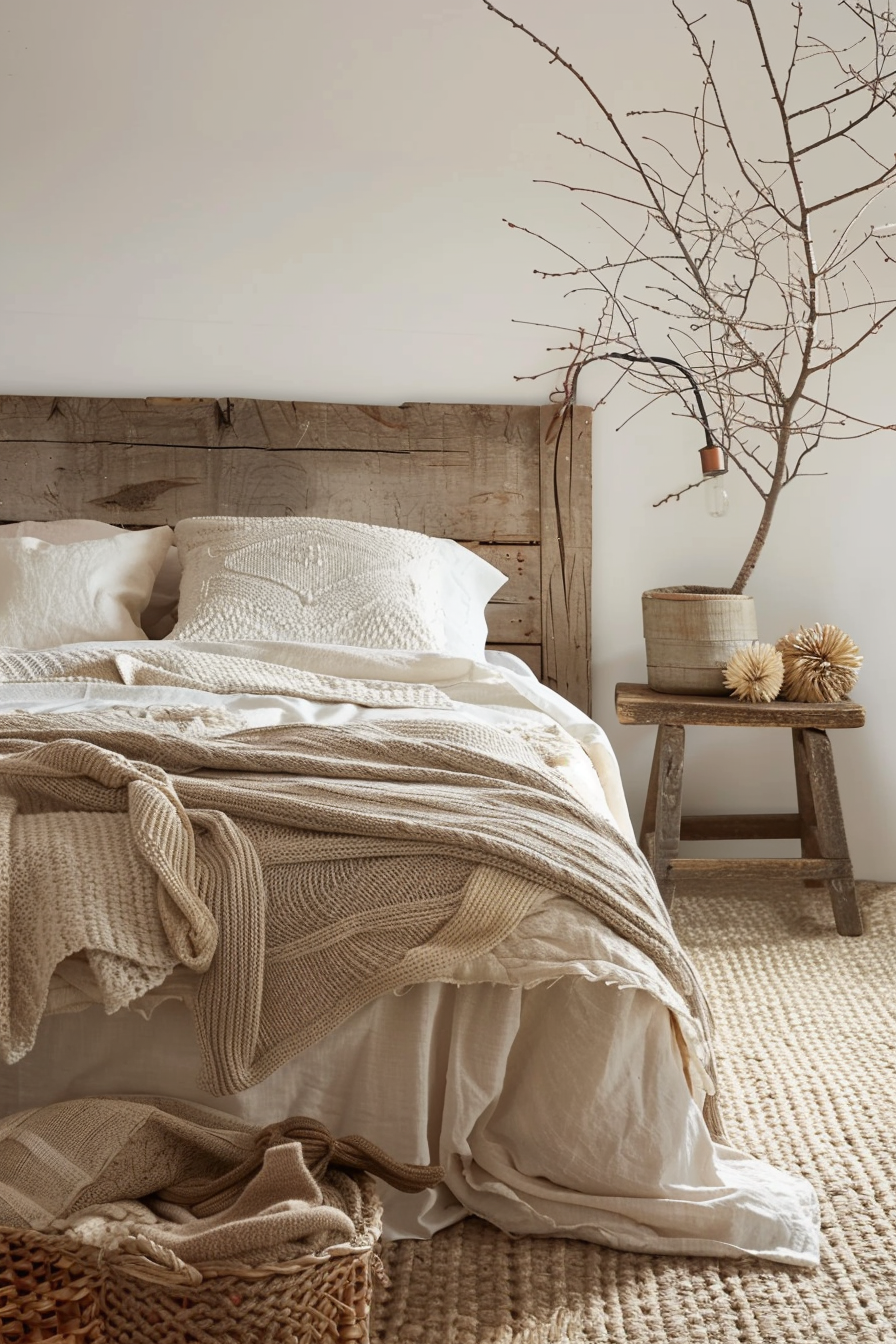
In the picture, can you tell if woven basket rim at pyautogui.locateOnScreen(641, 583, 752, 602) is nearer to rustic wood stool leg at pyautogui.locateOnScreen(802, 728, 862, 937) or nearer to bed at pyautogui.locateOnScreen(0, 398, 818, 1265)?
rustic wood stool leg at pyautogui.locateOnScreen(802, 728, 862, 937)

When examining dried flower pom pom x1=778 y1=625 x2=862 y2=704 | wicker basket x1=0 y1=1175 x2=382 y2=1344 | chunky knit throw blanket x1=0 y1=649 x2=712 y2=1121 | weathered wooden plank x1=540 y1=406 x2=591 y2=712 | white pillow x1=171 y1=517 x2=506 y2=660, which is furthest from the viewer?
weathered wooden plank x1=540 y1=406 x2=591 y2=712

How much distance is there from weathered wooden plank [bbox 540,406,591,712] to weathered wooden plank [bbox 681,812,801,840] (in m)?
0.42

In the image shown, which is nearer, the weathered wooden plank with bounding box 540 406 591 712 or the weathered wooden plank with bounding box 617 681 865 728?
the weathered wooden plank with bounding box 617 681 865 728

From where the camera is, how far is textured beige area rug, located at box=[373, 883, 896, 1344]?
1.20 m

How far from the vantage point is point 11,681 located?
6.81 feet

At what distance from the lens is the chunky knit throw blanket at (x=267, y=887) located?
3.92 feet

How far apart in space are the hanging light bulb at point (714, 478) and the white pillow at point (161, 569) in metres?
1.28

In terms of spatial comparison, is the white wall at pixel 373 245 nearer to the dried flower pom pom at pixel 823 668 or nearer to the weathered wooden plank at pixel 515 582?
the weathered wooden plank at pixel 515 582

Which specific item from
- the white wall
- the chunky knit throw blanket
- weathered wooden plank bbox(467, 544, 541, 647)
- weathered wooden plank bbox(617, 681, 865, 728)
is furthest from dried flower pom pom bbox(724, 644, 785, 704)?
the chunky knit throw blanket

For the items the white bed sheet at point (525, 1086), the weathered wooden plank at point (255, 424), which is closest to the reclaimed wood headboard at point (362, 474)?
the weathered wooden plank at point (255, 424)

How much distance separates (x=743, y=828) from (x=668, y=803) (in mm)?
395

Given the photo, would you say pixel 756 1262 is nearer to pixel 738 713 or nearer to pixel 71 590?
pixel 738 713

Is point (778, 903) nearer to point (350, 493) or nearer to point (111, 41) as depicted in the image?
point (350, 493)

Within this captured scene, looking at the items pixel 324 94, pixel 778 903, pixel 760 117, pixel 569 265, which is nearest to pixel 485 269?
pixel 569 265
